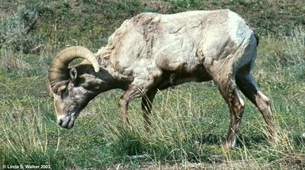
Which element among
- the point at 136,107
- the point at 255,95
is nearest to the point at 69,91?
the point at 136,107

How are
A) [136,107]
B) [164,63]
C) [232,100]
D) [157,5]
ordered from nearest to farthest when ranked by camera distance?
[232,100]
[164,63]
[136,107]
[157,5]

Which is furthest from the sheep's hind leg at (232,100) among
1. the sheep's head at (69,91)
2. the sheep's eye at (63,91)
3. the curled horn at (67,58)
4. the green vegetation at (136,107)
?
the sheep's eye at (63,91)

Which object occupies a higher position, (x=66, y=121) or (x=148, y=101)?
(x=148, y=101)

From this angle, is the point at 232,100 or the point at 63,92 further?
the point at 63,92

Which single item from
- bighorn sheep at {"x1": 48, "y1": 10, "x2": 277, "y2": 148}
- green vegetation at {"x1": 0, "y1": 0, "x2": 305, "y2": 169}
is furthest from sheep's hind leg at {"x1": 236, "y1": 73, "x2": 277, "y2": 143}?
green vegetation at {"x1": 0, "y1": 0, "x2": 305, "y2": 169}

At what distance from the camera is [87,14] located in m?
22.0

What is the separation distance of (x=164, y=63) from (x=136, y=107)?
247 cm

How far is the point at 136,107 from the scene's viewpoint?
1154 centimetres

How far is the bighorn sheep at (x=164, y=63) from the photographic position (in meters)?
9.08

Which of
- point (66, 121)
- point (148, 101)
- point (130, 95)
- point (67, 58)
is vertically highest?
point (67, 58)

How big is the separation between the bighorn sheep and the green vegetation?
0.37 metres

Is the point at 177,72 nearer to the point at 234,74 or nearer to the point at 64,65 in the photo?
the point at 234,74

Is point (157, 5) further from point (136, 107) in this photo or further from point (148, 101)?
point (148, 101)

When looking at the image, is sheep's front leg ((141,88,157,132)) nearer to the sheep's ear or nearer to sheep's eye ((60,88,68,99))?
the sheep's ear
